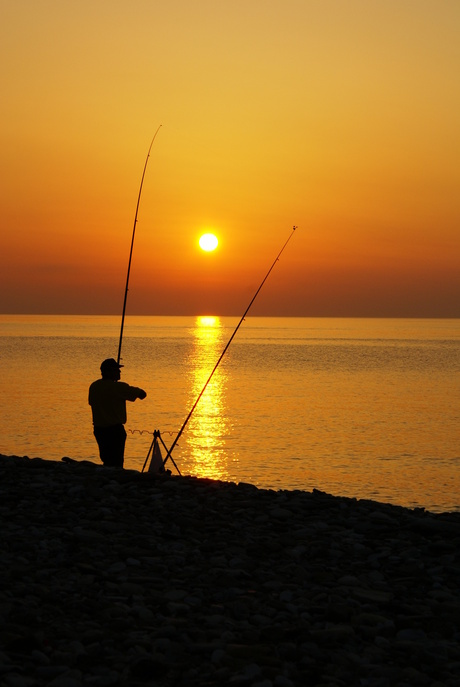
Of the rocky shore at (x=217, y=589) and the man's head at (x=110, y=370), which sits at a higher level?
the man's head at (x=110, y=370)

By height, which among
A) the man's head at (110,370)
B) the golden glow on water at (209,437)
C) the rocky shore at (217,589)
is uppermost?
the golden glow on water at (209,437)

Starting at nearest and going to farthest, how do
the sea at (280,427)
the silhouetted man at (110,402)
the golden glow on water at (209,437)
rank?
the silhouetted man at (110,402)
the sea at (280,427)
the golden glow on water at (209,437)

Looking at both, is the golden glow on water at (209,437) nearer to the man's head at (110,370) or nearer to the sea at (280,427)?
the sea at (280,427)

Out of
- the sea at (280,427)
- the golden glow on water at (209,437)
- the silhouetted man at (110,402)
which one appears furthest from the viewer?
the golden glow on water at (209,437)

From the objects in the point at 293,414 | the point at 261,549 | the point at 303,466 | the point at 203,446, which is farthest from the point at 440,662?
the point at 293,414

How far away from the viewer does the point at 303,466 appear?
25.0 m

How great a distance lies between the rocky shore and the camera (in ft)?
17.7

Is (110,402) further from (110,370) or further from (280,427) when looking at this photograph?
(280,427)

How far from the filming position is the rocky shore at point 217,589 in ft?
17.7

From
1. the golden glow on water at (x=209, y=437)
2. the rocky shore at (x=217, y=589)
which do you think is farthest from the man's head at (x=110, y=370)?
the golden glow on water at (x=209, y=437)

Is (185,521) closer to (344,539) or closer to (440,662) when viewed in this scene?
(344,539)

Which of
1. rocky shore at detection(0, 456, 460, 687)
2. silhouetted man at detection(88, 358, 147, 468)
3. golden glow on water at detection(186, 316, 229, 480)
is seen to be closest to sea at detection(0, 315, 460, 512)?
golden glow on water at detection(186, 316, 229, 480)

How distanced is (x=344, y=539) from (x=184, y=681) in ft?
10.8

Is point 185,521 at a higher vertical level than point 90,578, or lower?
higher
